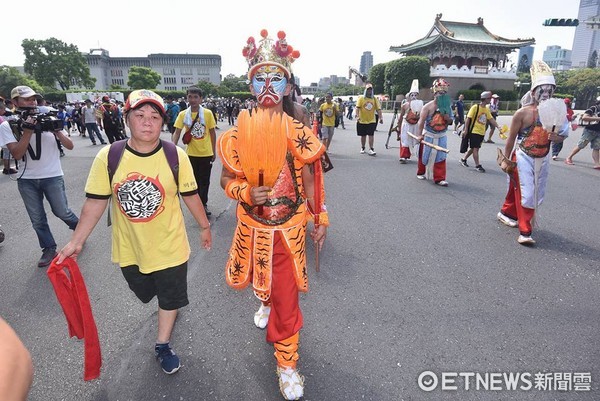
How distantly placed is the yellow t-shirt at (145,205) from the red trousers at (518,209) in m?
4.07

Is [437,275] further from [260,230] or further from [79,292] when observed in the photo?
[79,292]

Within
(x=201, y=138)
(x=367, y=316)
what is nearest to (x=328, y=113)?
(x=201, y=138)

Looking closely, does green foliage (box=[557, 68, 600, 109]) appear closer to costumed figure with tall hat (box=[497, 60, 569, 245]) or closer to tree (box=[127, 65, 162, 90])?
costumed figure with tall hat (box=[497, 60, 569, 245])

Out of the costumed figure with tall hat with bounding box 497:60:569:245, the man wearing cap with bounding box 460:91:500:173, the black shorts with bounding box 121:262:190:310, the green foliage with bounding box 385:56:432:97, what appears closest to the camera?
the black shorts with bounding box 121:262:190:310

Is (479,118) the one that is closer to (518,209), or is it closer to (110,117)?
(518,209)

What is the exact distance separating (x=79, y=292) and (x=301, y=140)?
157cm

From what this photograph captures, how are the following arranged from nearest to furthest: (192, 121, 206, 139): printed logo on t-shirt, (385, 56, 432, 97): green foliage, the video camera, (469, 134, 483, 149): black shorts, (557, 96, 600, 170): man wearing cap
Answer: the video camera, (192, 121, 206, 139): printed logo on t-shirt, (469, 134, 483, 149): black shorts, (557, 96, 600, 170): man wearing cap, (385, 56, 432, 97): green foliage

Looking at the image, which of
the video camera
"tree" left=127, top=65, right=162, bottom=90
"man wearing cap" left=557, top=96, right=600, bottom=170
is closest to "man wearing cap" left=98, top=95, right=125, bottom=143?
the video camera

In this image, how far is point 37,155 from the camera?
3.63 m

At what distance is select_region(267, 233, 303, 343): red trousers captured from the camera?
2131mm

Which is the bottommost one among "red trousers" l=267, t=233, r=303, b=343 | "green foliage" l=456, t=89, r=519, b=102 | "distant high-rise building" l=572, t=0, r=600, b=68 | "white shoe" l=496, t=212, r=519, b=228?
"white shoe" l=496, t=212, r=519, b=228

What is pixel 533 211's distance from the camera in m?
4.32

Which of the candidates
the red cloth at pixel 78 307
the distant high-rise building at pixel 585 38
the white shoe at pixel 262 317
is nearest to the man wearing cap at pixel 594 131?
the white shoe at pixel 262 317

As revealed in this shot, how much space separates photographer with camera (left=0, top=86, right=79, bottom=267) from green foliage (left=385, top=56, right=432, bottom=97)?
46.7 metres
